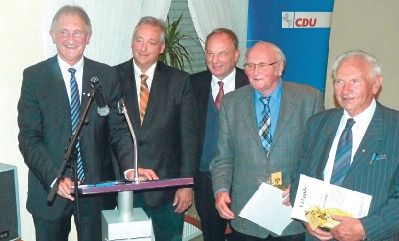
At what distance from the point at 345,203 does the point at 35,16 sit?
2429mm

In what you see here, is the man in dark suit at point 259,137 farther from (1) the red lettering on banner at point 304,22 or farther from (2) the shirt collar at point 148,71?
(1) the red lettering on banner at point 304,22

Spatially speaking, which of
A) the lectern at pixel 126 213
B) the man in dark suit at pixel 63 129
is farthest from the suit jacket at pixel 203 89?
the lectern at pixel 126 213

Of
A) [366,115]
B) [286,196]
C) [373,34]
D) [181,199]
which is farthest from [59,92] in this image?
[373,34]

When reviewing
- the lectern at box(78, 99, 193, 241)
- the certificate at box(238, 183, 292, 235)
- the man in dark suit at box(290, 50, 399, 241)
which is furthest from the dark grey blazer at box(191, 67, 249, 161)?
the lectern at box(78, 99, 193, 241)

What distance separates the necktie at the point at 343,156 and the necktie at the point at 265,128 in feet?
1.59

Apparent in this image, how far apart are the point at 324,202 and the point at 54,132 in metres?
1.56

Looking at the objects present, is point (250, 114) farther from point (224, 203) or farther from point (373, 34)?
point (373, 34)

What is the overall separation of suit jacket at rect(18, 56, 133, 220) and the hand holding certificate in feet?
3.55

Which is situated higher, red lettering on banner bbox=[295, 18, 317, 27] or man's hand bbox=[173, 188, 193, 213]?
red lettering on banner bbox=[295, 18, 317, 27]

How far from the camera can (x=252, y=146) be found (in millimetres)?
3002

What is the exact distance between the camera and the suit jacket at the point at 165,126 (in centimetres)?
341

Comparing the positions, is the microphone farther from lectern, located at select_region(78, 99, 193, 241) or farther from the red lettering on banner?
the red lettering on banner

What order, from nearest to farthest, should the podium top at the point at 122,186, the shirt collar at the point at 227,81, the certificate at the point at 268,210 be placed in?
the podium top at the point at 122,186
the certificate at the point at 268,210
the shirt collar at the point at 227,81

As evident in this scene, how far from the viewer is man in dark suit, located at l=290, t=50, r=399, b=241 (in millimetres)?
2465
